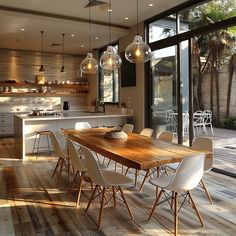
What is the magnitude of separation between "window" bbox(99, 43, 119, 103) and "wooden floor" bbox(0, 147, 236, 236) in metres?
4.30

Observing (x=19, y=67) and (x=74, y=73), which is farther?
(x=74, y=73)

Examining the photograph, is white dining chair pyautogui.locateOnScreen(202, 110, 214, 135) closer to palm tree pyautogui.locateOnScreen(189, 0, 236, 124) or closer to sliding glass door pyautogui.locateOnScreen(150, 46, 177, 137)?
palm tree pyautogui.locateOnScreen(189, 0, 236, 124)

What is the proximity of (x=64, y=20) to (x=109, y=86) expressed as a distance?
9.80 feet

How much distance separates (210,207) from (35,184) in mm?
2486

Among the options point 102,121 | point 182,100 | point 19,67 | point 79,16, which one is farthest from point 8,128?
point 182,100

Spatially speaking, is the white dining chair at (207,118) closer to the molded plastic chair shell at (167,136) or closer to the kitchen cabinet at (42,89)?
the molded plastic chair shell at (167,136)

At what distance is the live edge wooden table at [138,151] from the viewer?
96.4 inches

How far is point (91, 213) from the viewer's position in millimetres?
3059

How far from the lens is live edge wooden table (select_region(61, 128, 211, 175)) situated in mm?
2449

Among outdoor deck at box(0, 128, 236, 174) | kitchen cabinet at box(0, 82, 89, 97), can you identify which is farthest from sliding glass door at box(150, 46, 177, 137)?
kitchen cabinet at box(0, 82, 89, 97)

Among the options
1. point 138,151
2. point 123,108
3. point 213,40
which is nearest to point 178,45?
point 213,40

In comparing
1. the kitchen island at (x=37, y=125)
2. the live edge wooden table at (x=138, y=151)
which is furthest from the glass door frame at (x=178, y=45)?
the live edge wooden table at (x=138, y=151)

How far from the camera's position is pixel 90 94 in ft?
32.6

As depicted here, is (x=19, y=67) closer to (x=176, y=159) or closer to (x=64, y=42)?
(x=64, y=42)
